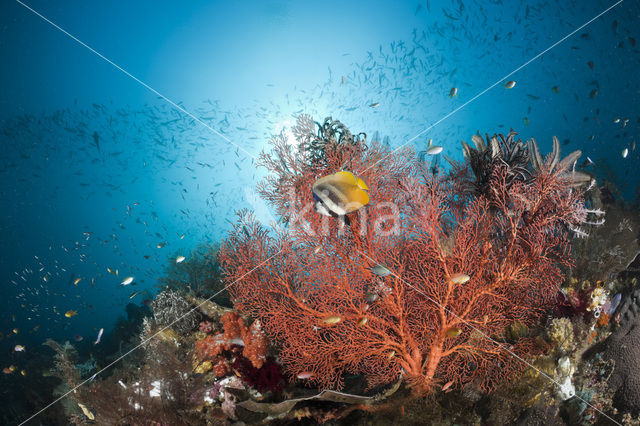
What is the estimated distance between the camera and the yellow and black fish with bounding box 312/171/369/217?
246cm

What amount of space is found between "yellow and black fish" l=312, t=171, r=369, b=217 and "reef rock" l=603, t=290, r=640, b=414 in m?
4.40

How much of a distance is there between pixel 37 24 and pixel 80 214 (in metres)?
35.2

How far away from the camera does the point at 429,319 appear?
Answer: 11.1 feet

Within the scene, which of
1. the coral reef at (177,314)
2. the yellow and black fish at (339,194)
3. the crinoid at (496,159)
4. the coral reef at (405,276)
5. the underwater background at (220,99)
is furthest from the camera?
the underwater background at (220,99)

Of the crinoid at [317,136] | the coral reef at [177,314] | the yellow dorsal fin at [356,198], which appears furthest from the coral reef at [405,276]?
the coral reef at [177,314]

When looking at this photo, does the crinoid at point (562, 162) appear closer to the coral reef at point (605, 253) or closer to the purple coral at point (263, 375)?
the coral reef at point (605, 253)

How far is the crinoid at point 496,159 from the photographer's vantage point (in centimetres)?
440

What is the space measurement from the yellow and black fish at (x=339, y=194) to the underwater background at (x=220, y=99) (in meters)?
14.7

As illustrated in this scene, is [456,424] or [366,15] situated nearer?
[456,424]

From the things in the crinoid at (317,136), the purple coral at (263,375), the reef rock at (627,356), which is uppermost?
the crinoid at (317,136)

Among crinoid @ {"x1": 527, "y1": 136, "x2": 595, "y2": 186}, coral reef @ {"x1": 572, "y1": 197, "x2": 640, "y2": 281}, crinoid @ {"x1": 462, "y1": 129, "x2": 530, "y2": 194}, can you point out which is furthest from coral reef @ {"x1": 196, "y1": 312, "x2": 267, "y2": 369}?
coral reef @ {"x1": 572, "y1": 197, "x2": 640, "y2": 281}

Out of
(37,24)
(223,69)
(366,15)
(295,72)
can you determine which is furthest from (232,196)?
(366,15)

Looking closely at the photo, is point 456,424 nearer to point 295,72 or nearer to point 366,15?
point 295,72

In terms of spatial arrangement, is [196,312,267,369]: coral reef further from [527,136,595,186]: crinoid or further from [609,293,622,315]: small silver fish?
[609,293,622,315]: small silver fish
